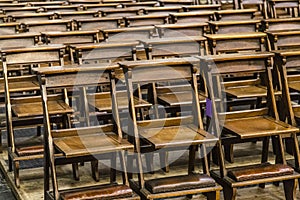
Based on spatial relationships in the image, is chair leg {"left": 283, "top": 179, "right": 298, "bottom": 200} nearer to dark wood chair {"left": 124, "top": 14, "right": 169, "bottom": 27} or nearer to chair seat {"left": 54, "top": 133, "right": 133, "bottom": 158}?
chair seat {"left": 54, "top": 133, "right": 133, "bottom": 158}

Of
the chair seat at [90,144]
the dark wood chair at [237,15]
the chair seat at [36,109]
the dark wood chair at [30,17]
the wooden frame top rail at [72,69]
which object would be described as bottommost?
the chair seat at [90,144]

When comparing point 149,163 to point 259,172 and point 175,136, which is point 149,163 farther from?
point 259,172

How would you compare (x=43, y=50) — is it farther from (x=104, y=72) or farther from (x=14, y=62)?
(x=104, y=72)

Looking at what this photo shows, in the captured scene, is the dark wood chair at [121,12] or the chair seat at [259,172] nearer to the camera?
the chair seat at [259,172]

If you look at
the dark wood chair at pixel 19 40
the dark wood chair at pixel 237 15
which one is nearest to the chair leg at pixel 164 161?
the dark wood chair at pixel 19 40

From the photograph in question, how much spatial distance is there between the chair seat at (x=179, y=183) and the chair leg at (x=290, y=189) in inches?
23.8

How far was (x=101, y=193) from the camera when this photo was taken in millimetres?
3898

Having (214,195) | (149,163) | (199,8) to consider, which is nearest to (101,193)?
(214,195)

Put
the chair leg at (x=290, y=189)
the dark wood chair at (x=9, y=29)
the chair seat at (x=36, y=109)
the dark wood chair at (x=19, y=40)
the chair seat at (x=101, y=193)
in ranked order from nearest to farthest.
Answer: the chair seat at (x=101, y=193)
the chair leg at (x=290, y=189)
the chair seat at (x=36, y=109)
the dark wood chair at (x=19, y=40)
the dark wood chair at (x=9, y=29)

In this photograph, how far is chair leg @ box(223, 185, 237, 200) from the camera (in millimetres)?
4180

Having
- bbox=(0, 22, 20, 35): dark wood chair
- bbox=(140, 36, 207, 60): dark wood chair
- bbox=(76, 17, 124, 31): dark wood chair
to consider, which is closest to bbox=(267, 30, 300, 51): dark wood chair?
bbox=(140, 36, 207, 60): dark wood chair

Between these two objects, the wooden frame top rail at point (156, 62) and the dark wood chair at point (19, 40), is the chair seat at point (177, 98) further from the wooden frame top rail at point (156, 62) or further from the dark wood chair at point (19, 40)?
the dark wood chair at point (19, 40)

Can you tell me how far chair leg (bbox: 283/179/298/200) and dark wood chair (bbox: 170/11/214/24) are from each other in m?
3.00

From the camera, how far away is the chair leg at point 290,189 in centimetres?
436
